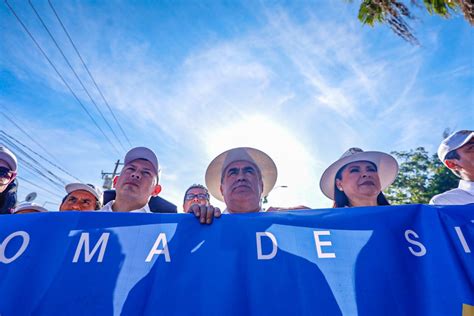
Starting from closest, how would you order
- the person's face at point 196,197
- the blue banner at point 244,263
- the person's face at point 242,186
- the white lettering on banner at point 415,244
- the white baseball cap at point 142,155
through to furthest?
the blue banner at point 244,263 → the white lettering on banner at point 415,244 → the person's face at point 242,186 → the white baseball cap at point 142,155 → the person's face at point 196,197

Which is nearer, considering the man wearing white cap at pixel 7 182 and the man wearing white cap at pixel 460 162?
the man wearing white cap at pixel 460 162

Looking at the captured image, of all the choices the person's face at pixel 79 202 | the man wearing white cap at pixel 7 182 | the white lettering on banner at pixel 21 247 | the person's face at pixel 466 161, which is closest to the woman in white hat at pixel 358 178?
the person's face at pixel 466 161

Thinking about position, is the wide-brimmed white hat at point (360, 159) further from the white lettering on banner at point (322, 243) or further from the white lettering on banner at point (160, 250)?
the white lettering on banner at point (160, 250)

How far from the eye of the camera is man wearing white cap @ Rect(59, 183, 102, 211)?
344cm

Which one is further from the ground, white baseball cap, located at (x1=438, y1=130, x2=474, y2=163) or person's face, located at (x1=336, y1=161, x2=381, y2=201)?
white baseball cap, located at (x1=438, y1=130, x2=474, y2=163)

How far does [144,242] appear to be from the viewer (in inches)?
72.7

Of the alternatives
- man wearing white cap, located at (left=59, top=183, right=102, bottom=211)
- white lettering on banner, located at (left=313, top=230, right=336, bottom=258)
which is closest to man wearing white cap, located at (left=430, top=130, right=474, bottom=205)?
white lettering on banner, located at (left=313, top=230, right=336, bottom=258)

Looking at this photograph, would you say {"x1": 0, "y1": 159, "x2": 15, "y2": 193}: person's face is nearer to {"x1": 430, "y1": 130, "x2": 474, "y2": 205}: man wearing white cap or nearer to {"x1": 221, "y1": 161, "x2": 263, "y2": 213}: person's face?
{"x1": 221, "y1": 161, "x2": 263, "y2": 213}: person's face

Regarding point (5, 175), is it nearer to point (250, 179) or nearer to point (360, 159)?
point (250, 179)

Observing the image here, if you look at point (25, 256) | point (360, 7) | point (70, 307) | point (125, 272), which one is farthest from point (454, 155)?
point (360, 7)

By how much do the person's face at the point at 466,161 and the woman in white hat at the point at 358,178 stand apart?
0.66 meters

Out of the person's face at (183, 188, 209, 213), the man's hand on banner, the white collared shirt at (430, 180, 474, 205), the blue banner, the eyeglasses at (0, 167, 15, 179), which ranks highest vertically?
the person's face at (183, 188, 209, 213)

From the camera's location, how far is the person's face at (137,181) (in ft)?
9.55

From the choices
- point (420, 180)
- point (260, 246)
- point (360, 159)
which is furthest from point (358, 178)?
point (420, 180)
